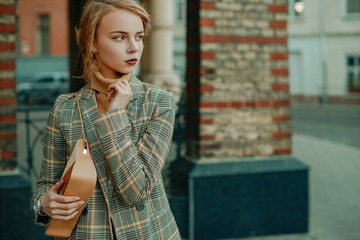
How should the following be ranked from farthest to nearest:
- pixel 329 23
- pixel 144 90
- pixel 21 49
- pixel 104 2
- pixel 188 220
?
pixel 21 49 < pixel 329 23 < pixel 188 220 < pixel 144 90 < pixel 104 2

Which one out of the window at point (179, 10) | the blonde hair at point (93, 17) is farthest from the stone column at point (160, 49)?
the window at point (179, 10)

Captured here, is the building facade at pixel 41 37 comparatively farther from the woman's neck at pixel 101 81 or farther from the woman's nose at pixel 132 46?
the woman's nose at pixel 132 46

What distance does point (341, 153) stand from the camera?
10359mm

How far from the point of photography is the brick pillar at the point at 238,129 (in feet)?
14.5

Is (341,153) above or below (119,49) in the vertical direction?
below

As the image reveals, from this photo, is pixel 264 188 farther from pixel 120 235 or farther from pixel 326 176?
Answer: pixel 326 176

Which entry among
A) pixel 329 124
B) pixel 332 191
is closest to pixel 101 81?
pixel 332 191

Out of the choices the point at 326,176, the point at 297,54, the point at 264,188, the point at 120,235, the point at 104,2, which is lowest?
the point at 326,176

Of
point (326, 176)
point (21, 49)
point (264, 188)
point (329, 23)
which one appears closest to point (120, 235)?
point (264, 188)

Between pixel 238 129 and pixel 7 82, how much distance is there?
2.23 metres

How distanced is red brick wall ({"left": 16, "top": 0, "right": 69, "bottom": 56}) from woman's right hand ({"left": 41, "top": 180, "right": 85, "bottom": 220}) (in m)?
30.8

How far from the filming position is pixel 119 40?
174cm

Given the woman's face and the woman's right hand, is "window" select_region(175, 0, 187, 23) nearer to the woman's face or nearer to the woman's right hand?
the woman's face

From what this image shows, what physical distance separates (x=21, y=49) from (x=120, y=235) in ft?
103
